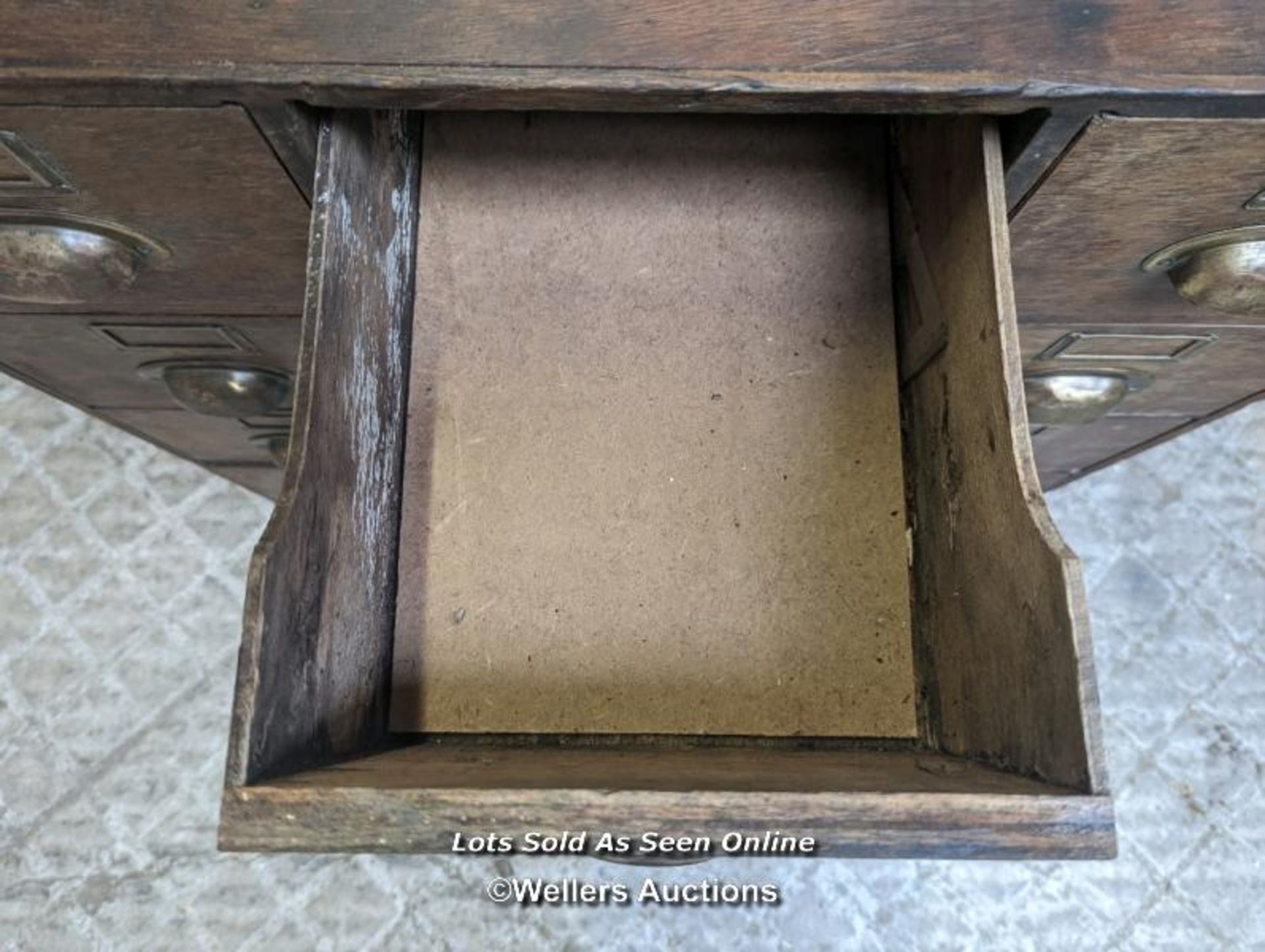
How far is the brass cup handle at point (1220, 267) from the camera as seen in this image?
0.70 metres

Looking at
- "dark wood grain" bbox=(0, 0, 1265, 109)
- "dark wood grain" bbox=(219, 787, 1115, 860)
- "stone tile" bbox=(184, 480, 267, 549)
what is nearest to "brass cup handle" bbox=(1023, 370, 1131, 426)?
"dark wood grain" bbox=(0, 0, 1265, 109)

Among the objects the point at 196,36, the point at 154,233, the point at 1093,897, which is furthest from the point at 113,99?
the point at 1093,897

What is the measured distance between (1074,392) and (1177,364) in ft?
0.33

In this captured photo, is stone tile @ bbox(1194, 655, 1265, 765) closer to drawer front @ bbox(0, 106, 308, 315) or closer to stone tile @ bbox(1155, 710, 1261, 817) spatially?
stone tile @ bbox(1155, 710, 1261, 817)

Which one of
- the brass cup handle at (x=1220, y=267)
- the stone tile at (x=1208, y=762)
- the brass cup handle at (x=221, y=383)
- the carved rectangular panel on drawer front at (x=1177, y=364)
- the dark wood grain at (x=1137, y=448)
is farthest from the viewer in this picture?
the stone tile at (x=1208, y=762)

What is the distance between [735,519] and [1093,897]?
1215 mm

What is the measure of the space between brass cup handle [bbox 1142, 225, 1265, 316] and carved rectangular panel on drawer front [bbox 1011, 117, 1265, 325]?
0.01 metres

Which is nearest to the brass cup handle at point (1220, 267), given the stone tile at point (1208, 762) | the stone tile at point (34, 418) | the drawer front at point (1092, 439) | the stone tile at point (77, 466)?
the drawer front at point (1092, 439)

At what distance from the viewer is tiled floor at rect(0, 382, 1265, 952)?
1.52 metres

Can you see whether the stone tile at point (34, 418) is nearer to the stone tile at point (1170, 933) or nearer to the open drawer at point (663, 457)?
the open drawer at point (663, 457)

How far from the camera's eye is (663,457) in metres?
0.76

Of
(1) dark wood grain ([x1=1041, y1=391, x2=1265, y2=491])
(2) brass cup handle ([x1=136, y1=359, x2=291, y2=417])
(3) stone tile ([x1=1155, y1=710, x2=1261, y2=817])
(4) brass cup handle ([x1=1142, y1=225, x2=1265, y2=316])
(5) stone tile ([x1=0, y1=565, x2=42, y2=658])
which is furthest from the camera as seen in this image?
(5) stone tile ([x1=0, y1=565, x2=42, y2=658])

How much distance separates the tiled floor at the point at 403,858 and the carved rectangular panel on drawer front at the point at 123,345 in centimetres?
77

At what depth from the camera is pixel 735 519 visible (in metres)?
0.75
